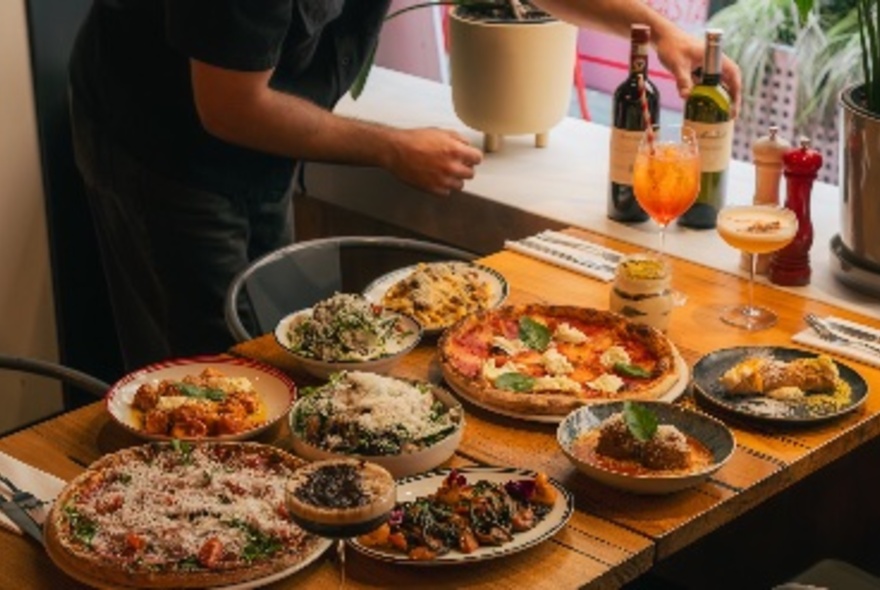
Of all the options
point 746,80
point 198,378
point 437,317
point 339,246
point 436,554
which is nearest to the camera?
point 436,554

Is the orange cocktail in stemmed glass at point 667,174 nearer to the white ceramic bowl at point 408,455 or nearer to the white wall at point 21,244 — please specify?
the white ceramic bowl at point 408,455

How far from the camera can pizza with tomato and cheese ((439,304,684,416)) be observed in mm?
2193

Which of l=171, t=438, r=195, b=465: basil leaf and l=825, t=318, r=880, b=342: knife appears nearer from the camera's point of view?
l=171, t=438, r=195, b=465: basil leaf

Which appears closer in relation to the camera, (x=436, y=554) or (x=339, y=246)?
(x=436, y=554)

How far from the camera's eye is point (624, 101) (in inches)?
111

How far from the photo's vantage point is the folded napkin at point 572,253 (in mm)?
2715

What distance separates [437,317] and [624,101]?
0.60 metres

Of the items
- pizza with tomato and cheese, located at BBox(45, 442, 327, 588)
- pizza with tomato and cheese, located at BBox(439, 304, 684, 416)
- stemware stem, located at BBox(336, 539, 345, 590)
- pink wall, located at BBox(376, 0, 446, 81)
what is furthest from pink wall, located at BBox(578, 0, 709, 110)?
stemware stem, located at BBox(336, 539, 345, 590)

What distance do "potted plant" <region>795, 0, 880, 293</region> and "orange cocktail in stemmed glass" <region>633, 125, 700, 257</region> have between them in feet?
0.82

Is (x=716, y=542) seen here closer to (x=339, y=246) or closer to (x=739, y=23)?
(x=339, y=246)

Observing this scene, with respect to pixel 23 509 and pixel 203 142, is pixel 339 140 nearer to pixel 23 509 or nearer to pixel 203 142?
pixel 203 142

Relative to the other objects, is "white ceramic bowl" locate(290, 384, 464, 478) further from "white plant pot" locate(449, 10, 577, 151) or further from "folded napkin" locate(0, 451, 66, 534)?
"white plant pot" locate(449, 10, 577, 151)

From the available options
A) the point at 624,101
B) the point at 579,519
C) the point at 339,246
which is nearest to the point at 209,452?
the point at 579,519

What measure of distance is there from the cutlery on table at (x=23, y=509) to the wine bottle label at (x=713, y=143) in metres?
1.33
